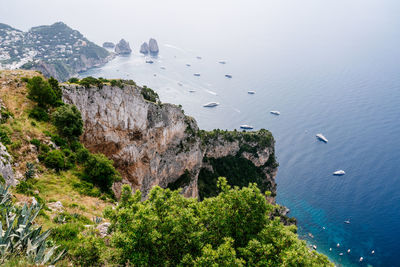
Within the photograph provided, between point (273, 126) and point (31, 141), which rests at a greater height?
point (31, 141)

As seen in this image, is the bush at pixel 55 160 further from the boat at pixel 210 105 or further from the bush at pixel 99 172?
the boat at pixel 210 105

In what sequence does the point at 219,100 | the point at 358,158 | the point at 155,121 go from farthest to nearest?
the point at 219,100 < the point at 358,158 < the point at 155,121

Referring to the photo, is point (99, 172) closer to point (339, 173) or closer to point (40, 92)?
point (40, 92)

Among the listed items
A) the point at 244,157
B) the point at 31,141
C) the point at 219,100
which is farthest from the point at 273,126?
the point at 31,141

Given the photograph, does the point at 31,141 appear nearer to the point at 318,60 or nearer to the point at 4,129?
the point at 4,129

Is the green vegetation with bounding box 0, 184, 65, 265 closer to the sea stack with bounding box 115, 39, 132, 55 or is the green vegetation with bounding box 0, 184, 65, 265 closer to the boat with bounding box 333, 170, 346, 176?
the boat with bounding box 333, 170, 346, 176

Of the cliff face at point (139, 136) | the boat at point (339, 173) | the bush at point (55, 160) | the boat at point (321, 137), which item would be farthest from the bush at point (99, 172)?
the boat at point (321, 137)

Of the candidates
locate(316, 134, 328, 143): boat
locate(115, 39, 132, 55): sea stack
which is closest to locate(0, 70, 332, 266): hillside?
locate(316, 134, 328, 143): boat
